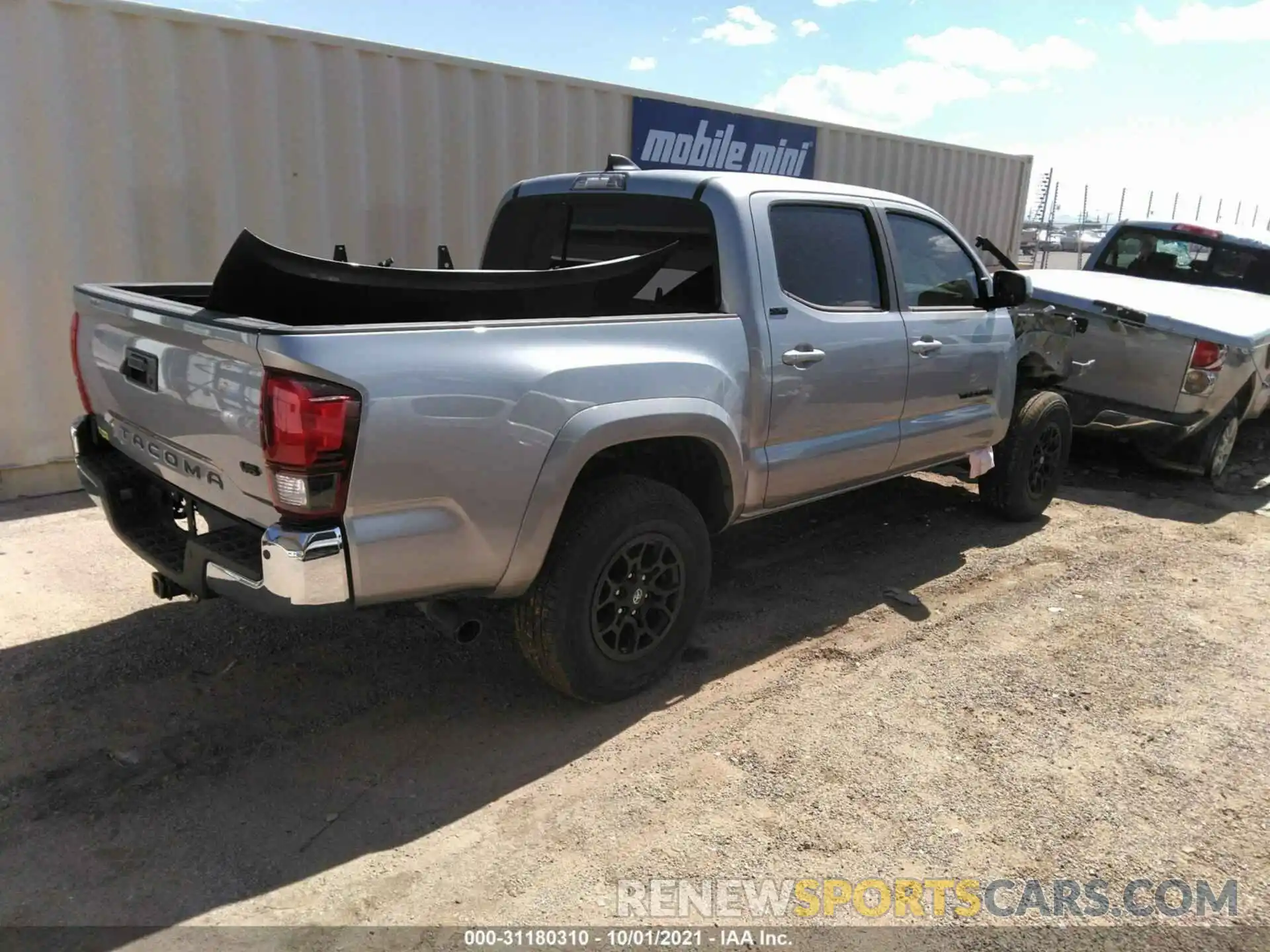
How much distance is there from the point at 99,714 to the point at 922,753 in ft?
9.50

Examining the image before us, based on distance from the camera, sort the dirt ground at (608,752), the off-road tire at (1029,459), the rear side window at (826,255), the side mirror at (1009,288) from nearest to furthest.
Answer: the dirt ground at (608,752)
the rear side window at (826,255)
the side mirror at (1009,288)
the off-road tire at (1029,459)

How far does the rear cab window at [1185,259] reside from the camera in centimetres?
812

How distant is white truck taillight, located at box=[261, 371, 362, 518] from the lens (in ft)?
7.91

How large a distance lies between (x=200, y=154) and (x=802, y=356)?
4366 millimetres

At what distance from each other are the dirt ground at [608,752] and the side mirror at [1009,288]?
1.53 metres

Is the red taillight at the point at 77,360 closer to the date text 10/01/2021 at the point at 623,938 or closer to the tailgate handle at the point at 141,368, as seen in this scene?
the tailgate handle at the point at 141,368

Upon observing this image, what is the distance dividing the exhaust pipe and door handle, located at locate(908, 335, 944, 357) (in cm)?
260

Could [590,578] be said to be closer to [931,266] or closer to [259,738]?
[259,738]

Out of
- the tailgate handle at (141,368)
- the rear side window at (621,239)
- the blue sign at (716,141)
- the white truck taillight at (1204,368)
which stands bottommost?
the white truck taillight at (1204,368)

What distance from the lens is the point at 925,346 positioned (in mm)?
4516

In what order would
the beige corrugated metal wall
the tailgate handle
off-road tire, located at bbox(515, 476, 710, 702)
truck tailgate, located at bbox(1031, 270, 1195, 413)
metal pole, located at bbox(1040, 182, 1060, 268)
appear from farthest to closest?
metal pole, located at bbox(1040, 182, 1060, 268)
truck tailgate, located at bbox(1031, 270, 1195, 413)
the beige corrugated metal wall
off-road tire, located at bbox(515, 476, 710, 702)
the tailgate handle

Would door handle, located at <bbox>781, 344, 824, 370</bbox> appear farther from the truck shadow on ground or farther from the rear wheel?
the rear wheel

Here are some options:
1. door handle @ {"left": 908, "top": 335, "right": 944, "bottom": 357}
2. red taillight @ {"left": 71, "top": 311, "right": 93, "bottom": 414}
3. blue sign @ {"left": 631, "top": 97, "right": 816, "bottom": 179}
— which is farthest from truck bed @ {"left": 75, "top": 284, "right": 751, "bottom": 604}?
blue sign @ {"left": 631, "top": 97, "right": 816, "bottom": 179}

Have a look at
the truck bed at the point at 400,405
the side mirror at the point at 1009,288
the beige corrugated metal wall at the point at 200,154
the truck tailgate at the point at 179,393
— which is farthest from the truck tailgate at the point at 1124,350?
the truck tailgate at the point at 179,393
